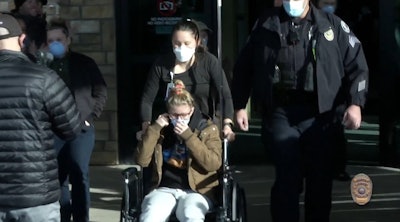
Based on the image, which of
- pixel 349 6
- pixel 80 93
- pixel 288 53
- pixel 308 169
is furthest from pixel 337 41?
pixel 349 6

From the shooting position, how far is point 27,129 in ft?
15.5

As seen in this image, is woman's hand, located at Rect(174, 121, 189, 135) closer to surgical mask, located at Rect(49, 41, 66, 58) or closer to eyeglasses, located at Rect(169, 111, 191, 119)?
eyeglasses, located at Rect(169, 111, 191, 119)

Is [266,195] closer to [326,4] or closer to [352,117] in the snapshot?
[326,4]

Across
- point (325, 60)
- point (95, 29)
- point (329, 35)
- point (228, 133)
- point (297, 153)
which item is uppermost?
point (329, 35)

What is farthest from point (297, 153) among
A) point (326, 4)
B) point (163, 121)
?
point (326, 4)

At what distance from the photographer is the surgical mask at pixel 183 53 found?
5.92 meters

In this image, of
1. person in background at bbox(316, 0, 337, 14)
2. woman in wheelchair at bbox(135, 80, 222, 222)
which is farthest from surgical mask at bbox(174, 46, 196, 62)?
person in background at bbox(316, 0, 337, 14)

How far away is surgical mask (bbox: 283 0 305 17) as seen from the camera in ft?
18.7

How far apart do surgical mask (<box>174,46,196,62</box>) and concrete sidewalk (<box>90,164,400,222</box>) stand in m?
1.74

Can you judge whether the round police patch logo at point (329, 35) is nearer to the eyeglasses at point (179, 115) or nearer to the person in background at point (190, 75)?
the person in background at point (190, 75)

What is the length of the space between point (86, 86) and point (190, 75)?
87cm

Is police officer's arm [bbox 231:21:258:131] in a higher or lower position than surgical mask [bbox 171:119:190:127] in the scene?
higher

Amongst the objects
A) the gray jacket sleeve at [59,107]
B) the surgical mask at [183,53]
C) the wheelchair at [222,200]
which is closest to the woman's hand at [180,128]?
the wheelchair at [222,200]

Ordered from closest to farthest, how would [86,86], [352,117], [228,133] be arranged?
[352,117] < [228,133] < [86,86]
